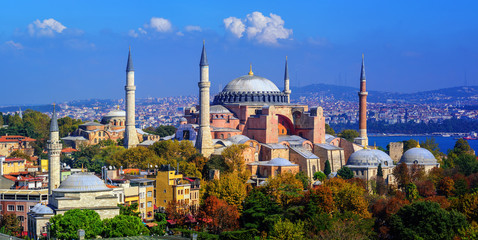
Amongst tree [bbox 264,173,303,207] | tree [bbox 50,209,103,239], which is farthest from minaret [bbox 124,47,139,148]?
tree [bbox 50,209,103,239]

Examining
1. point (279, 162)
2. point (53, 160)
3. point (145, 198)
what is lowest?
point (145, 198)

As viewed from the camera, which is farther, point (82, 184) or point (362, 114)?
point (362, 114)

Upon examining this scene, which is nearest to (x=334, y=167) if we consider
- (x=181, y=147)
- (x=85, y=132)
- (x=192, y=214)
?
(x=181, y=147)

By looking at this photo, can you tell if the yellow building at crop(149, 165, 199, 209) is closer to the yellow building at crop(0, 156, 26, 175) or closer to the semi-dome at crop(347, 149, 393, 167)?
the yellow building at crop(0, 156, 26, 175)

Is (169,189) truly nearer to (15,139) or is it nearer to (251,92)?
(251,92)

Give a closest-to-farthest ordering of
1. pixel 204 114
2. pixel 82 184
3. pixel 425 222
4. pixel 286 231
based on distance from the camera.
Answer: pixel 286 231
pixel 425 222
pixel 82 184
pixel 204 114

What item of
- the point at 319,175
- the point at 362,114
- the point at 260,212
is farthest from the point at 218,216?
the point at 362,114
